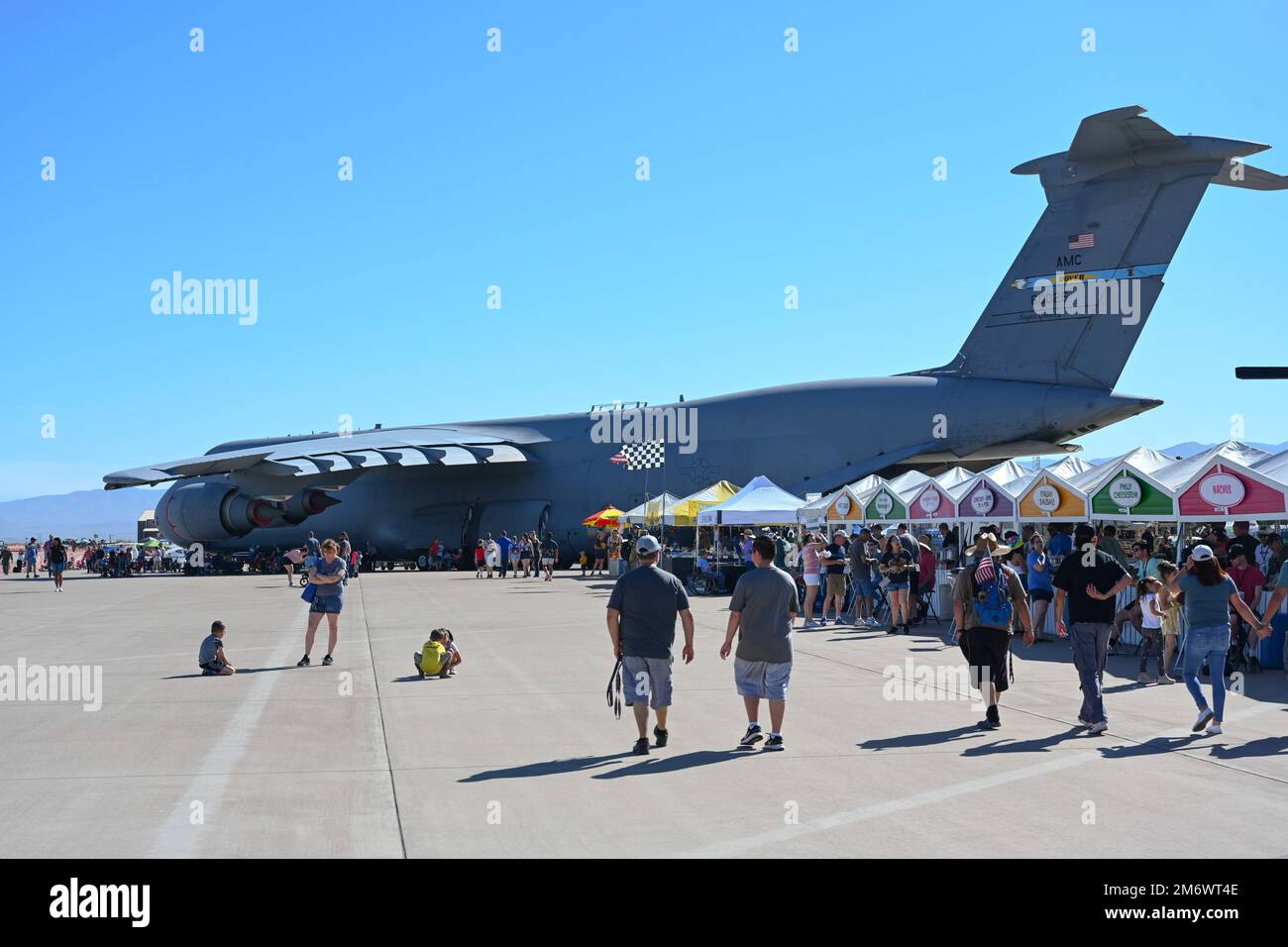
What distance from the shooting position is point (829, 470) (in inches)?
1257

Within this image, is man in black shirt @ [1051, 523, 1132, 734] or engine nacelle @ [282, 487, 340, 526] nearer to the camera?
man in black shirt @ [1051, 523, 1132, 734]

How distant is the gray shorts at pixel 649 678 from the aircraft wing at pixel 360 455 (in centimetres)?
2526

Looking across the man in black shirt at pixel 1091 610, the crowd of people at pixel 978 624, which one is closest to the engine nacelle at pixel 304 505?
the crowd of people at pixel 978 624

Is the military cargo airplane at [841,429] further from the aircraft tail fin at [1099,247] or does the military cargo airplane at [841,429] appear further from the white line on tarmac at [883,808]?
the white line on tarmac at [883,808]

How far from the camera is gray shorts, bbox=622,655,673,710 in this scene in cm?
833

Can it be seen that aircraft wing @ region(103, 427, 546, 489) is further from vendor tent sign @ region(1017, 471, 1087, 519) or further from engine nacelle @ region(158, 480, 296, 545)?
vendor tent sign @ region(1017, 471, 1087, 519)

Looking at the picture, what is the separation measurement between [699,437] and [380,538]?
12.4 metres

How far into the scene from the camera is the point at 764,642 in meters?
8.45

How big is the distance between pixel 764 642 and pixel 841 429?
2368 centimetres

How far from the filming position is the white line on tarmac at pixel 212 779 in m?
5.60

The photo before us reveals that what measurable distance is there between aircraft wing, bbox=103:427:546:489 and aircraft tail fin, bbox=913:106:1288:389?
51.8ft

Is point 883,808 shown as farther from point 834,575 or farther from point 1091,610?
point 834,575

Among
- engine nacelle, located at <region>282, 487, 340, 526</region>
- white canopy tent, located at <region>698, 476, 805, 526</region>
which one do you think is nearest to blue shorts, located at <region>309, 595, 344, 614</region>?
white canopy tent, located at <region>698, 476, 805, 526</region>
